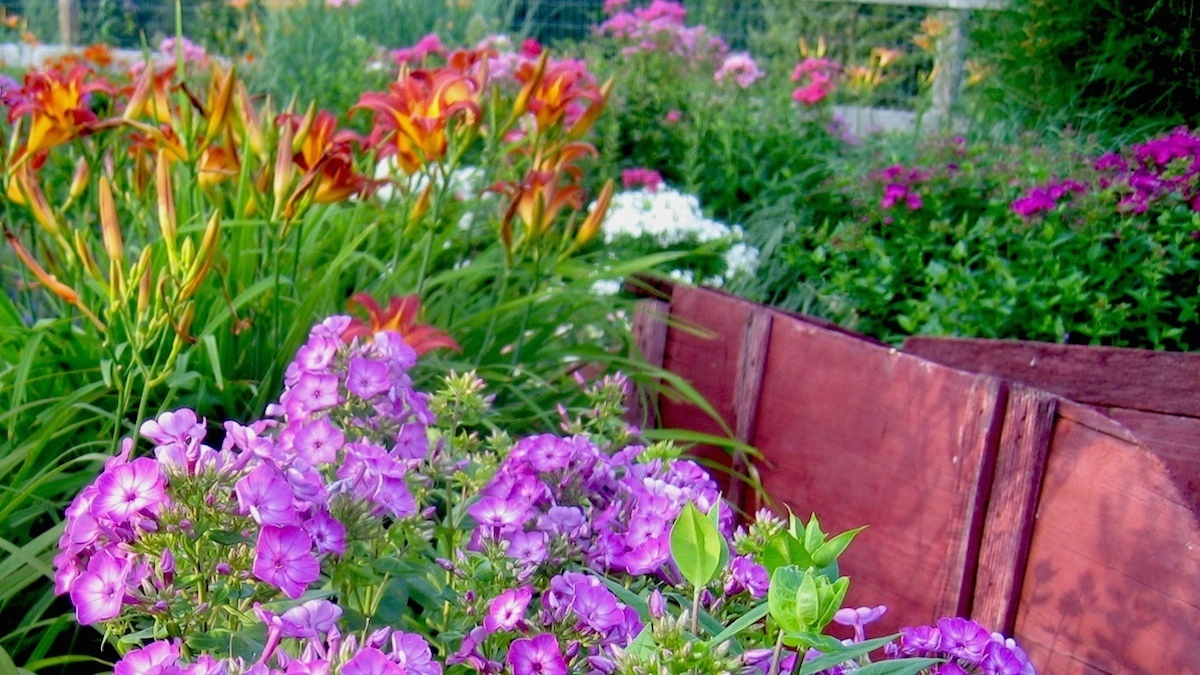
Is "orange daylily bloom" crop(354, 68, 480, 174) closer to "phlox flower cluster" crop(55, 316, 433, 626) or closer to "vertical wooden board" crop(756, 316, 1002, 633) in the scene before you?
"vertical wooden board" crop(756, 316, 1002, 633)

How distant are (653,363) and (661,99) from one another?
7.81 ft

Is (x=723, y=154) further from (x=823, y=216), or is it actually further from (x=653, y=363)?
(x=653, y=363)

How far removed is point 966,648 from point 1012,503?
709mm

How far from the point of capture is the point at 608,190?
2.00m

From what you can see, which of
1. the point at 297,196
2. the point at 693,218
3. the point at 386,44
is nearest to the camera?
the point at 297,196

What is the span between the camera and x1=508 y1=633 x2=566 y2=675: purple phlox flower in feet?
2.87

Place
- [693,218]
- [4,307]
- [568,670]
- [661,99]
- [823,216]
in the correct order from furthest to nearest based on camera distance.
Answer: [661,99], [693,218], [823,216], [4,307], [568,670]

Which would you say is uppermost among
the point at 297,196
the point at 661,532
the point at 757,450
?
the point at 297,196

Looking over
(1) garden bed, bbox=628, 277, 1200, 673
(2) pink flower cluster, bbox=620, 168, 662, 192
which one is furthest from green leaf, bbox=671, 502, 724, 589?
(2) pink flower cluster, bbox=620, 168, 662, 192

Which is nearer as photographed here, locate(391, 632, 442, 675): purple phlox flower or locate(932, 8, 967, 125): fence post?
locate(391, 632, 442, 675): purple phlox flower

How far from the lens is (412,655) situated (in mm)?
807

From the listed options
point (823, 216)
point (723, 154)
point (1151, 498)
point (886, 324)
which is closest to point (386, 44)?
point (723, 154)

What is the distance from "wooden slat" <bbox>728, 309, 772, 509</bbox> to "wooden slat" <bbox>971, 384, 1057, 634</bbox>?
0.48m

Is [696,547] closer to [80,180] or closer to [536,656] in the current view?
[536,656]
